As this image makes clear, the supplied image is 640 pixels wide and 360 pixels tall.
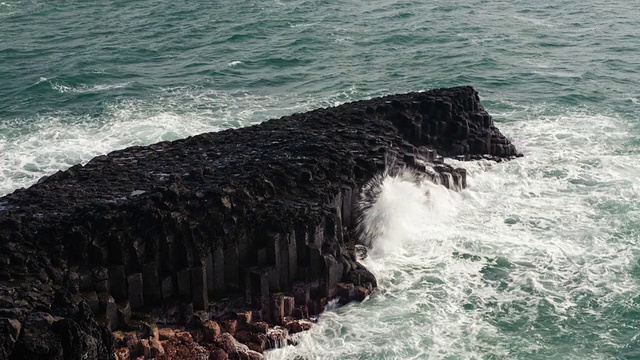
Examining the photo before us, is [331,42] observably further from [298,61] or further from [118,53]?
[118,53]

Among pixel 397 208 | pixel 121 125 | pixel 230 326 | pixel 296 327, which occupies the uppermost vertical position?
pixel 121 125

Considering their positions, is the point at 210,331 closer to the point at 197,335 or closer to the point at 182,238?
the point at 197,335

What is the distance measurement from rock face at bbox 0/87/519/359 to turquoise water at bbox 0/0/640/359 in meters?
2.05

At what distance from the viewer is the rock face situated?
26.8 meters

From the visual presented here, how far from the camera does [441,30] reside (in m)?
72.5

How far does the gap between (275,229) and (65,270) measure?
7.48 metres

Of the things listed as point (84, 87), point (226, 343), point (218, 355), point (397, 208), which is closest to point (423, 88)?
point (397, 208)

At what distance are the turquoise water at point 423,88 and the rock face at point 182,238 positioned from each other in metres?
2.05

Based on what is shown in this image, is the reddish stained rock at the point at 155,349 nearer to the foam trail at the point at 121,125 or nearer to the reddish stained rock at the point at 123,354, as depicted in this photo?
the reddish stained rock at the point at 123,354

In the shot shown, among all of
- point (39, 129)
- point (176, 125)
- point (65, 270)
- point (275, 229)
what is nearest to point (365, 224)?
point (275, 229)

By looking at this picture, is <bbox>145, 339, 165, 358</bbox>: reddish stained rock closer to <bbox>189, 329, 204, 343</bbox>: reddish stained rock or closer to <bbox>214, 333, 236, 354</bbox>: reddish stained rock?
<bbox>189, 329, 204, 343</bbox>: reddish stained rock

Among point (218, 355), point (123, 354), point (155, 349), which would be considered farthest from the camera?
point (218, 355)

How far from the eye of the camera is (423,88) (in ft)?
192

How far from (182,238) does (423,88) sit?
31098mm
